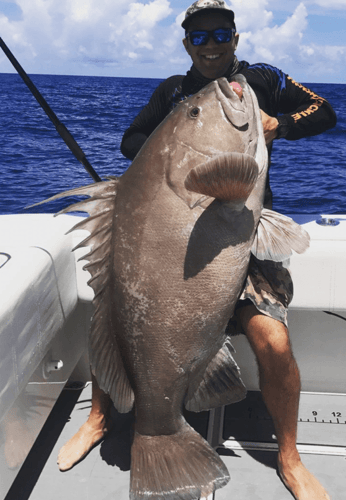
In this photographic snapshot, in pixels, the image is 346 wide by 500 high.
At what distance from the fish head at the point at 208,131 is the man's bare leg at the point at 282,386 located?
68 cm

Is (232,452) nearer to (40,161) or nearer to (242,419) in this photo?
(242,419)

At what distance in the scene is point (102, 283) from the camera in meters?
1.92

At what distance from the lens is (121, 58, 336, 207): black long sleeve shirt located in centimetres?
248

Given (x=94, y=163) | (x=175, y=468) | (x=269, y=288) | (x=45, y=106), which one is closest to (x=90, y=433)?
(x=175, y=468)

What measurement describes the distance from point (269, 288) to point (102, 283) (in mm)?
719

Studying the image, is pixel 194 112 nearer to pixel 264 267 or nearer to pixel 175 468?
pixel 264 267

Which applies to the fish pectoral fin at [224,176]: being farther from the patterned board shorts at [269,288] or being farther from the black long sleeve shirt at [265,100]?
the black long sleeve shirt at [265,100]

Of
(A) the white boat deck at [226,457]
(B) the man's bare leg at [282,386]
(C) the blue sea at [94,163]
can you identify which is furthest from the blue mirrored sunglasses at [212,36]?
(C) the blue sea at [94,163]

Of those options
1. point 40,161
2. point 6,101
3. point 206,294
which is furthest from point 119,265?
point 6,101

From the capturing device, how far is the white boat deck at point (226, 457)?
2.29 meters

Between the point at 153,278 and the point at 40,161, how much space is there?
Result: 14705 mm

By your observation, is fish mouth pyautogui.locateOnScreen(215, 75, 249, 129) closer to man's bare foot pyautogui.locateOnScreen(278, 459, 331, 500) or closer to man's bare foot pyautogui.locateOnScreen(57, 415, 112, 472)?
man's bare foot pyautogui.locateOnScreen(278, 459, 331, 500)

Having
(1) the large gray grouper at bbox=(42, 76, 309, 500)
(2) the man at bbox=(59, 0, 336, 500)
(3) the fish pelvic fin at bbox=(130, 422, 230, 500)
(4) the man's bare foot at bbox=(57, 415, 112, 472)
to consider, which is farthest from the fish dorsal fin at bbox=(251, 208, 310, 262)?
(4) the man's bare foot at bbox=(57, 415, 112, 472)

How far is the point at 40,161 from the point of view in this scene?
51.6ft
